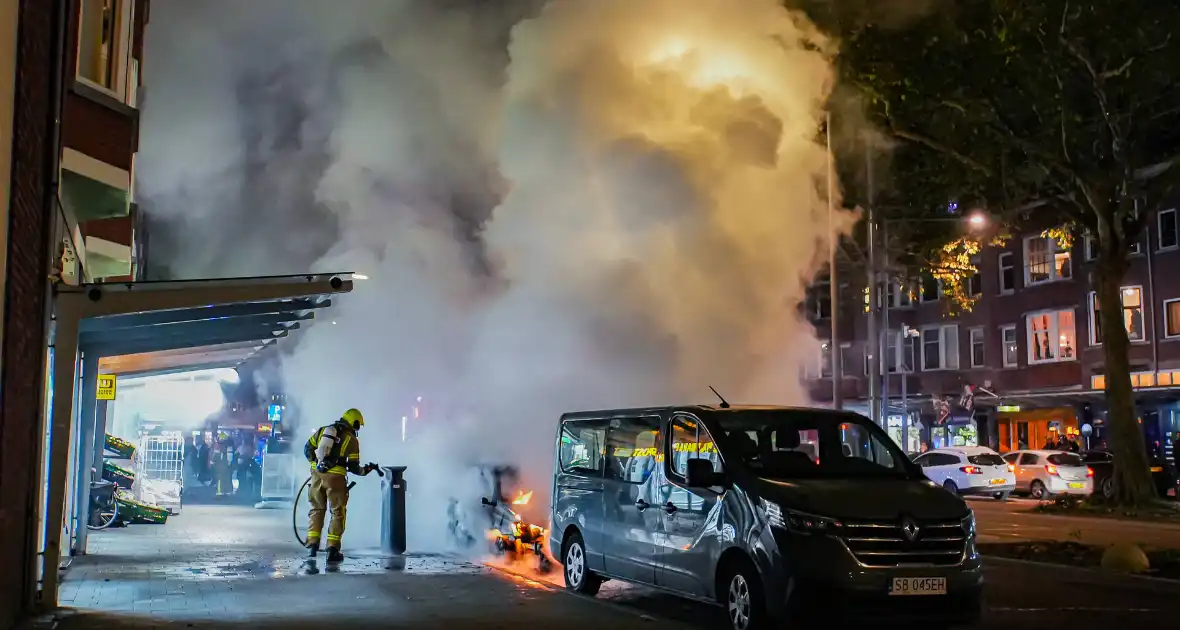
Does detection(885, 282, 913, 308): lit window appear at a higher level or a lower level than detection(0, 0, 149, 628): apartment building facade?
higher

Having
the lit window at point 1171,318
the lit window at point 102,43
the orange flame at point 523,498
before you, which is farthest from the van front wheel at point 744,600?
the lit window at point 1171,318

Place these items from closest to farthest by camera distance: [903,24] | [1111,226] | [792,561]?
[792,561] → [903,24] → [1111,226]

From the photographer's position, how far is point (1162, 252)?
108 feet

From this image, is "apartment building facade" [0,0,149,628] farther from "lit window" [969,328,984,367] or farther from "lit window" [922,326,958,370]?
"lit window" [922,326,958,370]

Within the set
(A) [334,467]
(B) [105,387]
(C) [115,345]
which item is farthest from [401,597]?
(B) [105,387]

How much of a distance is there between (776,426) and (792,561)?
5.25ft

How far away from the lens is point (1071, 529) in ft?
62.6

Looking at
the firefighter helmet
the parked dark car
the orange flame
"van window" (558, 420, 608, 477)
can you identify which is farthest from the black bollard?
the parked dark car

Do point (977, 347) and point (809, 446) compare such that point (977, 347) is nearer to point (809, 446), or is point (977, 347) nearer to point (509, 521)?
point (509, 521)

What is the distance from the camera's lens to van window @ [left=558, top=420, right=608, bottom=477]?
412 inches

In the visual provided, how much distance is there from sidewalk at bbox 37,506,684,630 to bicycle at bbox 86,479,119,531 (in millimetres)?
2908

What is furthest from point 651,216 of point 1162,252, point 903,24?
point 1162,252

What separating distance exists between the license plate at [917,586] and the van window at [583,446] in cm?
344

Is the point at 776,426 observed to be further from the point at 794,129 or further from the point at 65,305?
the point at 794,129
